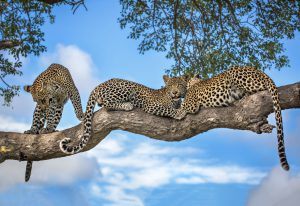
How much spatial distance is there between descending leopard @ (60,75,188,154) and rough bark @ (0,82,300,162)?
12cm

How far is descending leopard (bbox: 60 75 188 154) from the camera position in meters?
9.02

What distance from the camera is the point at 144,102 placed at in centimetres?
908

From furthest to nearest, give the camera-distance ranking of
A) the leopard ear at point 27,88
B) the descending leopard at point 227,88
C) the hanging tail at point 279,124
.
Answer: the leopard ear at point 27,88 → the descending leopard at point 227,88 → the hanging tail at point 279,124

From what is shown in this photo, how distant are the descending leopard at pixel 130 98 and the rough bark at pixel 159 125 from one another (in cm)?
12

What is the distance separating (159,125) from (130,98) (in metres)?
0.73

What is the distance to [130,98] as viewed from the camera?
9180 millimetres

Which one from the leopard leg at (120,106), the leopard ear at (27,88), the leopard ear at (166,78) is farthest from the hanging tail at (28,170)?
the leopard ear at (166,78)

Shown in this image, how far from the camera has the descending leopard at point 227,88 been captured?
8.53m

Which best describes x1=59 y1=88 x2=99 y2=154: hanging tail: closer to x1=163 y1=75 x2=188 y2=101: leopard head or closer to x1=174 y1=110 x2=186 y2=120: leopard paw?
x1=163 y1=75 x2=188 y2=101: leopard head

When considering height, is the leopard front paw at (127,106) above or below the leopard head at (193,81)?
below

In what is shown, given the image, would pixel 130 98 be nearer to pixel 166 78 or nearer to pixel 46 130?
pixel 166 78

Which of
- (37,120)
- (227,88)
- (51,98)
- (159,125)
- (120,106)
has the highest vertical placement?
(51,98)

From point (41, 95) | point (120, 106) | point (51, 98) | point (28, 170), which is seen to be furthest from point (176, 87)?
point (28, 170)

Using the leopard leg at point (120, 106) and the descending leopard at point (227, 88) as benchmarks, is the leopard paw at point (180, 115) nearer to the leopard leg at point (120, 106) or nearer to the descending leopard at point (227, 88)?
the descending leopard at point (227, 88)
